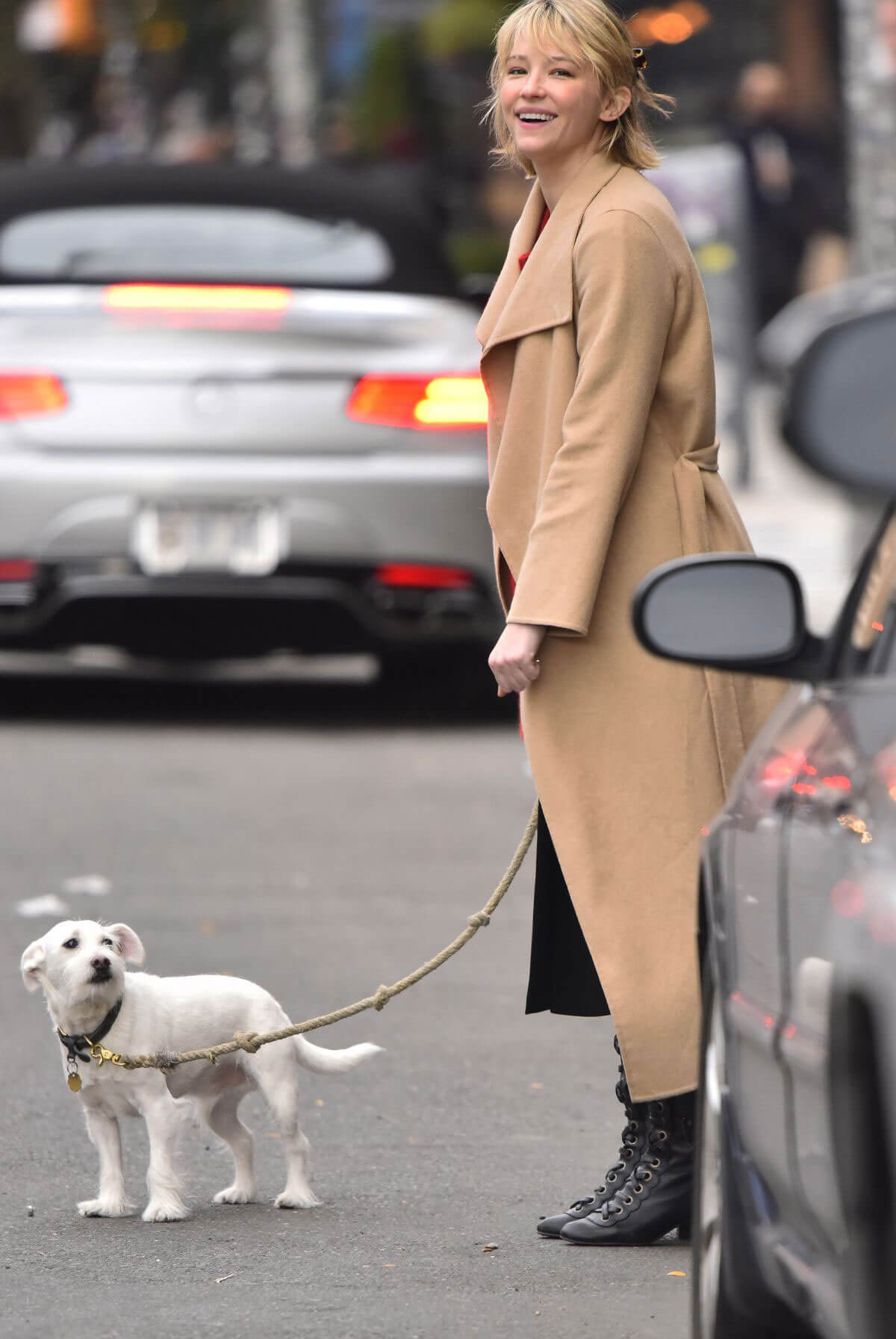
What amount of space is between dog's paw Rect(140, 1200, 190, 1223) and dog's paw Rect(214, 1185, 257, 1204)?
15cm

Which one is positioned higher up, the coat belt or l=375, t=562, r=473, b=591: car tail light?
the coat belt

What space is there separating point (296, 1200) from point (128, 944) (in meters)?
0.51

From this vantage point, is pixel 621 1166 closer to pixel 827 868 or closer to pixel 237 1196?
pixel 237 1196

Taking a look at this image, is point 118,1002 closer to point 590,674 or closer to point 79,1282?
point 79,1282

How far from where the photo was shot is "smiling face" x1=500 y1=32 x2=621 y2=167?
14.0ft

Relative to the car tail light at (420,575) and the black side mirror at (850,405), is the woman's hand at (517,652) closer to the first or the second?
the black side mirror at (850,405)

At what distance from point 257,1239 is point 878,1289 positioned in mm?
2040

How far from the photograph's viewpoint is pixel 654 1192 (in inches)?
171

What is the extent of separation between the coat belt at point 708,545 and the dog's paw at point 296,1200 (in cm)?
100

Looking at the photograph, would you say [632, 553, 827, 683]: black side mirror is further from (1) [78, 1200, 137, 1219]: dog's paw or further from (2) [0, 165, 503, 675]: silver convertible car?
(2) [0, 165, 503, 675]: silver convertible car

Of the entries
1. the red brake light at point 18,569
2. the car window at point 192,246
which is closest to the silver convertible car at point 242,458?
the red brake light at point 18,569

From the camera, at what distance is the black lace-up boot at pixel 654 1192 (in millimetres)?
4320

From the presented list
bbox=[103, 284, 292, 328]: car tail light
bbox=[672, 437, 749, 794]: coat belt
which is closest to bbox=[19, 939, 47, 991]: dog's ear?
bbox=[672, 437, 749, 794]: coat belt

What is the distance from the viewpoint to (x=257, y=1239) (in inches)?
173
